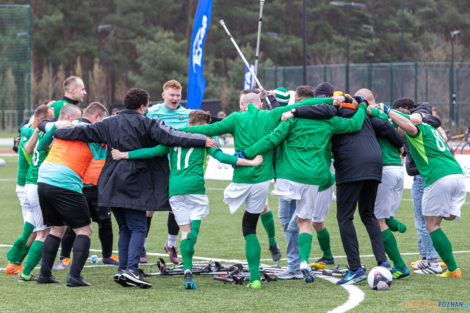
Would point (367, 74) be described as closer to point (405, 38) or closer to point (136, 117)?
point (405, 38)

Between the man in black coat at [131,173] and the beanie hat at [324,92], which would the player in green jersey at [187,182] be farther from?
the beanie hat at [324,92]

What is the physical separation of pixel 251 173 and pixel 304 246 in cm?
94

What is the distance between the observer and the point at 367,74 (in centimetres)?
4547

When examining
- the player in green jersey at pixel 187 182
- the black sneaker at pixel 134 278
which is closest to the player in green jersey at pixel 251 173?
the player in green jersey at pixel 187 182

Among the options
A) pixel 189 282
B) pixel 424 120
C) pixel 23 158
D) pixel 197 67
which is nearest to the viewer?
pixel 189 282

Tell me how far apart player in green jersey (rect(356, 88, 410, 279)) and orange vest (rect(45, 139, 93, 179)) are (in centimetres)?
298

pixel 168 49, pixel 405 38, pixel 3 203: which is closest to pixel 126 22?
pixel 168 49

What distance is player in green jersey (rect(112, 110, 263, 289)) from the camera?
7.61 m

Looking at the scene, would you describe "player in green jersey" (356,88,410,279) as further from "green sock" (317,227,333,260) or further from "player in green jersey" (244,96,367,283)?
"green sock" (317,227,333,260)

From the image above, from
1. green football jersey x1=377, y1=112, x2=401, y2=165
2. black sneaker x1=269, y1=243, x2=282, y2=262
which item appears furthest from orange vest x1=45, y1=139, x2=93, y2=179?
green football jersey x1=377, y1=112, x2=401, y2=165

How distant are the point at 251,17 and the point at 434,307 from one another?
5601cm

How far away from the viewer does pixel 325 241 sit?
9023 mm

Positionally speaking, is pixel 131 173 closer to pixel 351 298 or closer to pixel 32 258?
pixel 32 258

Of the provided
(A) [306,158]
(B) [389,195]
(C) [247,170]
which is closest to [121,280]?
(C) [247,170]
